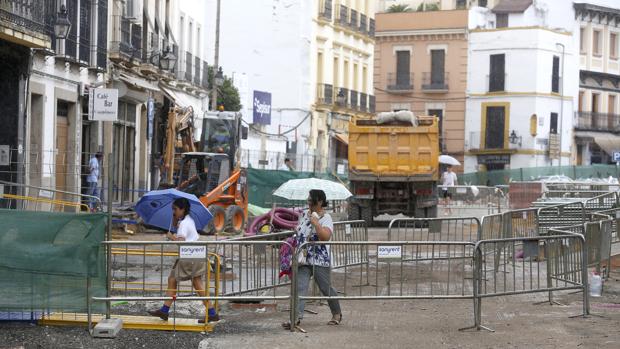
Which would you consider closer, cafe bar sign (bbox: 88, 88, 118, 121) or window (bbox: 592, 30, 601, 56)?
cafe bar sign (bbox: 88, 88, 118, 121)

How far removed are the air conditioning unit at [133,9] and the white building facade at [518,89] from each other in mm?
36819

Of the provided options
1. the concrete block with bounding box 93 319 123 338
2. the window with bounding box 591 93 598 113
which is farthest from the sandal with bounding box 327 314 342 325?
the window with bounding box 591 93 598 113

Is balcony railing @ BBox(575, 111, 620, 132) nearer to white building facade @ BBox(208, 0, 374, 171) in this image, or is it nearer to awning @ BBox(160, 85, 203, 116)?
white building facade @ BBox(208, 0, 374, 171)

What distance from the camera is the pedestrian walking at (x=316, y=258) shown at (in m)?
12.5

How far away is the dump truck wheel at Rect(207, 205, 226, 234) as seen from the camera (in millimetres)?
26984

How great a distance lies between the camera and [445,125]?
69.8m

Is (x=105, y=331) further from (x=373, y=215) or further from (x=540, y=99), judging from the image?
(x=540, y=99)

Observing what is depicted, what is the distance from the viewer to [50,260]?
11.8 metres

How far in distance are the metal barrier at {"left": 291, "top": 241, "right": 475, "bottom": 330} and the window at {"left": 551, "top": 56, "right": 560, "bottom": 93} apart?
5561cm

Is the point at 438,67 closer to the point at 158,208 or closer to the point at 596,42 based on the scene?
the point at 596,42

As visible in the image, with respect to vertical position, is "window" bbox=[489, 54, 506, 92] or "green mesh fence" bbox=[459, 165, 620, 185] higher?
"window" bbox=[489, 54, 506, 92]

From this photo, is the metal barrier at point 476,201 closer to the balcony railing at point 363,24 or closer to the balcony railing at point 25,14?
the balcony railing at point 25,14

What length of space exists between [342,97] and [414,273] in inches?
1663

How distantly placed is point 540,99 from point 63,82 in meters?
43.4
